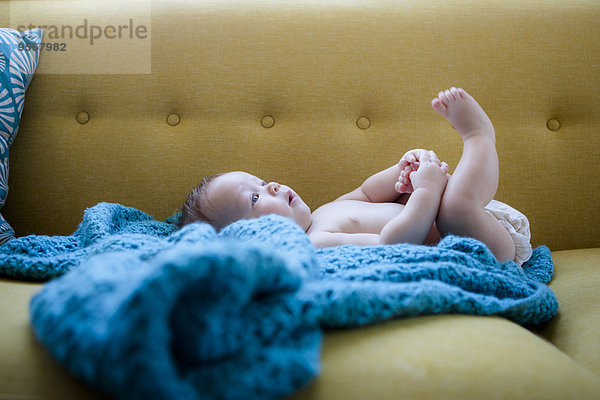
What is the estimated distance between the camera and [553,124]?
4.49 feet

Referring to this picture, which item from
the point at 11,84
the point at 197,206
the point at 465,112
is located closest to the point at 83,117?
the point at 11,84

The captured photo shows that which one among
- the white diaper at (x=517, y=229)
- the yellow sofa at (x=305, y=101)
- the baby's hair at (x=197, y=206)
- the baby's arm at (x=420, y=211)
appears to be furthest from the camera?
the yellow sofa at (x=305, y=101)

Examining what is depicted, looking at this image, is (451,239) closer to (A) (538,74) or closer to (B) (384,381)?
(B) (384,381)

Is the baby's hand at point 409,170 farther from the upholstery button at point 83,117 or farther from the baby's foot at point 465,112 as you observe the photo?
the upholstery button at point 83,117

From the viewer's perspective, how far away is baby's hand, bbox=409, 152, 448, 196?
3.54 feet

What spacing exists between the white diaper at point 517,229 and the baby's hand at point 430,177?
15cm

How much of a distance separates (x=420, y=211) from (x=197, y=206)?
22.0 inches

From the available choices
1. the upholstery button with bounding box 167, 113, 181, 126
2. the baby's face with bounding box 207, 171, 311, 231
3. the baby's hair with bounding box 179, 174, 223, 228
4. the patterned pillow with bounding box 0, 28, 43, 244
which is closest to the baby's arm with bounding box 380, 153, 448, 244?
the baby's face with bounding box 207, 171, 311, 231

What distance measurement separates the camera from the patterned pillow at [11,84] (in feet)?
4.09

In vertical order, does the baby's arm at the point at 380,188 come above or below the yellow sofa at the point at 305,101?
below

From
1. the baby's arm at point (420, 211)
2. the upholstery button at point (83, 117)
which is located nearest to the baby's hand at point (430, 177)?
the baby's arm at point (420, 211)

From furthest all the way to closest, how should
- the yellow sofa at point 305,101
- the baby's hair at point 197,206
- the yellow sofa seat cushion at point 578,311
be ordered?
the yellow sofa at point 305,101
the baby's hair at point 197,206
the yellow sofa seat cushion at point 578,311

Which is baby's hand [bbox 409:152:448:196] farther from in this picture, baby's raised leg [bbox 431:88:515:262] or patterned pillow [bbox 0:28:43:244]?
patterned pillow [bbox 0:28:43:244]

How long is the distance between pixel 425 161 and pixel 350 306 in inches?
22.3
